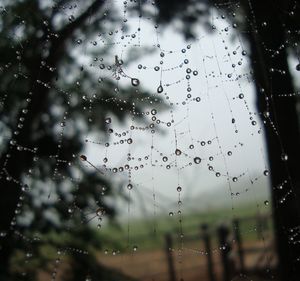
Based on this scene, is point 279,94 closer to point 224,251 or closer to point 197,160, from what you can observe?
point 197,160

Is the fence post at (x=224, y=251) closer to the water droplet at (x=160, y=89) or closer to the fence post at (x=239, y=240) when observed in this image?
the fence post at (x=239, y=240)

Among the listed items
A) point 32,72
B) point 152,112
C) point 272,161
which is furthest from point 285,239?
point 32,72

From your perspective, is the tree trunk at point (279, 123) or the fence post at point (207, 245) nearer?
the tree trunk at point (279, 123)

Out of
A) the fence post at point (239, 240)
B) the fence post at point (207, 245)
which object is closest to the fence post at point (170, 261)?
the fence post at point (207, 245)

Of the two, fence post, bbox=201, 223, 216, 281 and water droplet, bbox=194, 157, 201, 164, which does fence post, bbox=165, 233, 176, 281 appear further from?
water droplet, bbox=194, 157, 201, 164

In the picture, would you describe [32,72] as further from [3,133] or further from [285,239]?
[285,239]

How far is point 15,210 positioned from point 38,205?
147mm

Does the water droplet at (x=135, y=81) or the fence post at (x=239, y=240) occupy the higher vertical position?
the water droplet at (x=135, y=81)

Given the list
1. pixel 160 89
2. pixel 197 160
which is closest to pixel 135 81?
pixel 160 89

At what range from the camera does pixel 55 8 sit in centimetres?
144

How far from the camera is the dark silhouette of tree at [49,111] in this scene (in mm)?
1477

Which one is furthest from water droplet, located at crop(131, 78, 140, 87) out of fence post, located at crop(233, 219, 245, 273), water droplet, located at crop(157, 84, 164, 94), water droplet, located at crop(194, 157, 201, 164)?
fence post, located at crop(233, 219, 245, 273)

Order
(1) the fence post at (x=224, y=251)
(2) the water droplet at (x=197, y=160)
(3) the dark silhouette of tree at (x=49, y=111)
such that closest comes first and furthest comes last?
(2) the water droplet at (x=197, y=160)
(1) the fence post at (x=224, y=251)
(3) the dark silhouette of tree at (x=49, y=111)

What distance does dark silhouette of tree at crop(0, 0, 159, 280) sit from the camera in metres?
1.48
